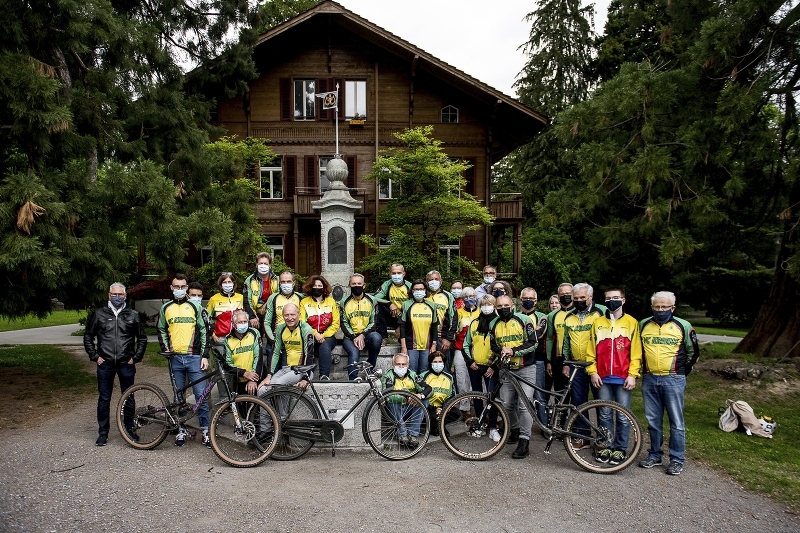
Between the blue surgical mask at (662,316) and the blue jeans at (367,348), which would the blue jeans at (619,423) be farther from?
the blue jeans at (367,348)

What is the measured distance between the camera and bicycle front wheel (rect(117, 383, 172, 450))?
7066 mm

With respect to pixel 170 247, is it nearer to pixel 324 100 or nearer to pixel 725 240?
pixel 725 240

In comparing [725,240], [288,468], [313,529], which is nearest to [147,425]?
[288,468]

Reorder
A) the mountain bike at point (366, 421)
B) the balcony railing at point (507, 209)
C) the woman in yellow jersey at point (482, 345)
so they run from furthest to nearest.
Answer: the balcony railing at point (507, 209)
the woman in yellow jersey at point (482, 345)
the mountain bike at point (366, 421)

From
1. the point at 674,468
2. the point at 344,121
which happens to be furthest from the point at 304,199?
the point at 674,468

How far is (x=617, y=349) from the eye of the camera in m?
6.54

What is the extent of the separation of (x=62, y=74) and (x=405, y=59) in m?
14.9

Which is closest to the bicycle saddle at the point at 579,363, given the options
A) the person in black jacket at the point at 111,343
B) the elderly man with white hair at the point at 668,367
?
the elderly man with white hair at the point at 668,367

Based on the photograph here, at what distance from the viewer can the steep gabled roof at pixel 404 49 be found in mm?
22062

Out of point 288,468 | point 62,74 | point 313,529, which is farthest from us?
point 62,74

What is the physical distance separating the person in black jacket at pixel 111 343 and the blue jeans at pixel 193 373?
43cm

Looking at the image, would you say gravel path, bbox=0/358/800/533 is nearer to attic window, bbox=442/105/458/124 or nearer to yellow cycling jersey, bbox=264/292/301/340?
yellow cycling jersey, bbox=264/292/301/340

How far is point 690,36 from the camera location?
13516 mm

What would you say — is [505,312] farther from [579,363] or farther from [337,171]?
[337,171]
